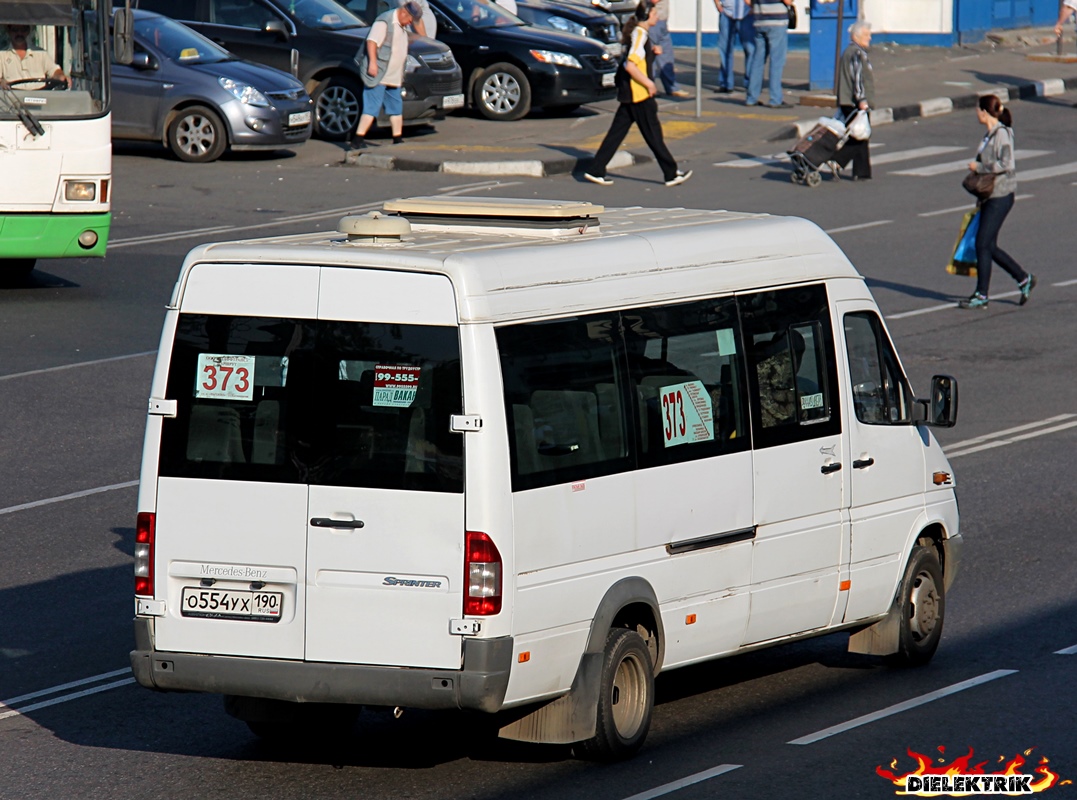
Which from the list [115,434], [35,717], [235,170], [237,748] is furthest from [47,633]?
[235,170]

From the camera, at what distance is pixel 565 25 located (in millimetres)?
33812

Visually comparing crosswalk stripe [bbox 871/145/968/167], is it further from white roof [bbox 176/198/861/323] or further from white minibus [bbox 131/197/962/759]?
white minibus [bbox 131/197/962/759]

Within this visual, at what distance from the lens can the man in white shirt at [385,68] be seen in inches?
994

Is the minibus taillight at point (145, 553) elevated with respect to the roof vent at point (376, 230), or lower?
lower

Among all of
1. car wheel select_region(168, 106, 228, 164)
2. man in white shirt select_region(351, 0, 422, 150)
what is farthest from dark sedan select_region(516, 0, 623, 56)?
car wheel select_region(168, 106, 228, 164)

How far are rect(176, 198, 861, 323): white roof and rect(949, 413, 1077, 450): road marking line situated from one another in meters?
5.10

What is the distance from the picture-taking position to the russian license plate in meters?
6.78

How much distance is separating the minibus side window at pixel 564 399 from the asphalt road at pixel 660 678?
1.19m

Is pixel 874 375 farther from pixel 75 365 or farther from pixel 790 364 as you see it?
pixel 75 365

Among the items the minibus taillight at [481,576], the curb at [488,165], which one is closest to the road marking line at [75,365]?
the minibus taillight at [481,576]

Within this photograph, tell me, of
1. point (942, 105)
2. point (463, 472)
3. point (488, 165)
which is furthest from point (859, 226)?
point (463, 472)

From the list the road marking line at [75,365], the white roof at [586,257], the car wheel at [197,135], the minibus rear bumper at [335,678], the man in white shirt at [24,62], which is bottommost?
the minibus rear bumper at [335,678]

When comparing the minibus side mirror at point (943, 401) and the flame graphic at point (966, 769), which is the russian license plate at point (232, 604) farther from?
the minibus side mirror at point (943, 401)

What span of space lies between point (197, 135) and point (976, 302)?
11.9m
